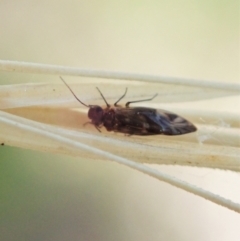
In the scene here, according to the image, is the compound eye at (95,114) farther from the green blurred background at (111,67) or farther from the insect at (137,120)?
the green blurred background at (111,67)

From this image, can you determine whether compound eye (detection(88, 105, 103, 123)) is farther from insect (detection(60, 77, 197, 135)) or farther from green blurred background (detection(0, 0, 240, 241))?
green blurred background (detection(0, 0, 240, 241))

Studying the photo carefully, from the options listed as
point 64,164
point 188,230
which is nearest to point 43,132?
point 64,164

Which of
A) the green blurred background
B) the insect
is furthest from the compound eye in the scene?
the green blurred background

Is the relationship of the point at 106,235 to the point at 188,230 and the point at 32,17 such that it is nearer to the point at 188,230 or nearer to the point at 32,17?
the point at 188,230

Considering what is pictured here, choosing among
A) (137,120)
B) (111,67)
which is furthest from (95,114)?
(111,67)

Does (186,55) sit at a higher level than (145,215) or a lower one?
higher

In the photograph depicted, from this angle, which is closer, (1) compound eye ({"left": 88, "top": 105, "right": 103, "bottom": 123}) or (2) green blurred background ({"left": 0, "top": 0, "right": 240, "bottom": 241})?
(1) compound eye ({"left": 88, "top": 105, "right": 103, "bottom": 123})
